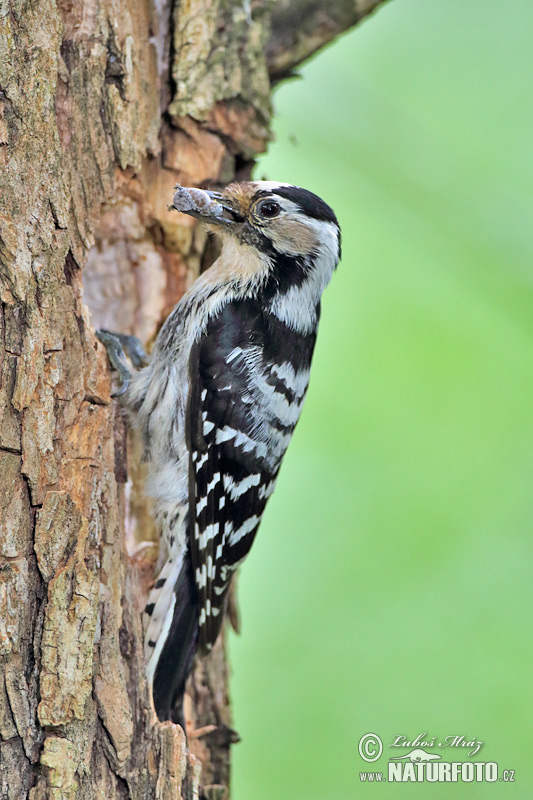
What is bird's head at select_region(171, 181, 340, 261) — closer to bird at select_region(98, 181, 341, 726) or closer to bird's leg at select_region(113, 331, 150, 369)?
bird at select_region(98, 181, 341, 726)

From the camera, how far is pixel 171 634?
243cm

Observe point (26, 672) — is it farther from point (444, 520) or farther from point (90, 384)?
point (444, 520)

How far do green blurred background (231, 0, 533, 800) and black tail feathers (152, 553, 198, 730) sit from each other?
106 centimetres

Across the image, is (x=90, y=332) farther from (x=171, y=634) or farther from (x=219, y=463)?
(x=171, y=634)

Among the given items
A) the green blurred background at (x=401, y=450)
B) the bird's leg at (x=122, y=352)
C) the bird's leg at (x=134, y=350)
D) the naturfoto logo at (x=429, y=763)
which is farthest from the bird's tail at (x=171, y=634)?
the green blurred background at (x=401, y=450)

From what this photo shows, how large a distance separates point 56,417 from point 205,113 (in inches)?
50.8

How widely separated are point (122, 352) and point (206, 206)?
0.60m

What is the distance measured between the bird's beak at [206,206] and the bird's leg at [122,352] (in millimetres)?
Answer: 512

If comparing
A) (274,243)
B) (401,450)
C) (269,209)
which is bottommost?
(401,450)

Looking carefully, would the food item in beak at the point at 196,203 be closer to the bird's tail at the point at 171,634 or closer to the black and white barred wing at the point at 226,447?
the black and white barred wing at the point at 226,447

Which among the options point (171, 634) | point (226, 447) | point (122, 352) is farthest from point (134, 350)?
point (171, 634)

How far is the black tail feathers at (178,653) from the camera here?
2350 millimetres

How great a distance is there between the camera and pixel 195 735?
2.70m

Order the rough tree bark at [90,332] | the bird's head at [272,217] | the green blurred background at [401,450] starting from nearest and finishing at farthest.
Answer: the rough tree bark at [90,332] < the bird's head at [272,217] < the green blurred background at [401,450]
